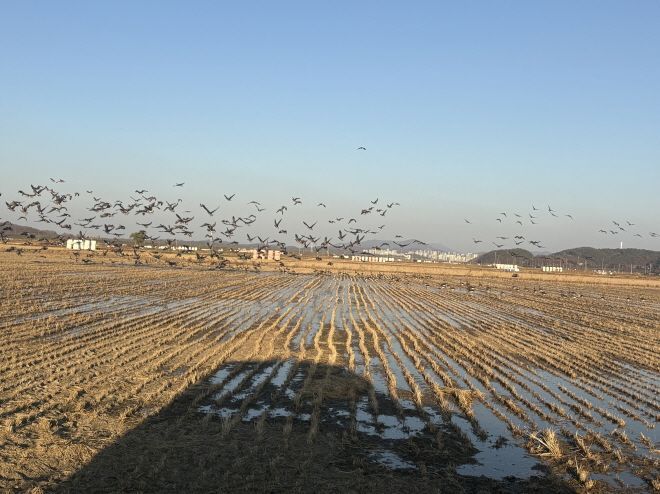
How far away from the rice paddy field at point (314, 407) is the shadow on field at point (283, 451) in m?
0.03

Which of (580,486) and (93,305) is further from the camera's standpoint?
(93,305)

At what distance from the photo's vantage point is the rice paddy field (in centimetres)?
742

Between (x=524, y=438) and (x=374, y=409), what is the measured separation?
2.52 meters

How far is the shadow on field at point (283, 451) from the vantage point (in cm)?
708

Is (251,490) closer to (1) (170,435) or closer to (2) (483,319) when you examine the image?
(1) (170,435)

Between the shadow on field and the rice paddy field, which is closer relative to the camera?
the shadow on field

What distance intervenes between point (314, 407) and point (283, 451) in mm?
2293

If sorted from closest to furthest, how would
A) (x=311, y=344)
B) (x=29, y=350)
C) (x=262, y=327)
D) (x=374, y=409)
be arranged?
(x=374, y=409)
(x=29, y=350)
(x=311, y=344)
(x=262, y=327)

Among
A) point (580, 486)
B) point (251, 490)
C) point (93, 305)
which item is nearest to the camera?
point (251, 490)

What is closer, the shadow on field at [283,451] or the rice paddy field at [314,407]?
the shadow on field at [283,451]

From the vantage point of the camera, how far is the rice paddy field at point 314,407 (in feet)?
24.3

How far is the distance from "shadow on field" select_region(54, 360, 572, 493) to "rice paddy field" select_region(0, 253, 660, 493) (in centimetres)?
3

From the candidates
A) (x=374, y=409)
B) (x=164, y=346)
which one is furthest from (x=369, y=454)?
(x=164, y=346)

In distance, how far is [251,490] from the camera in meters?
6.87
